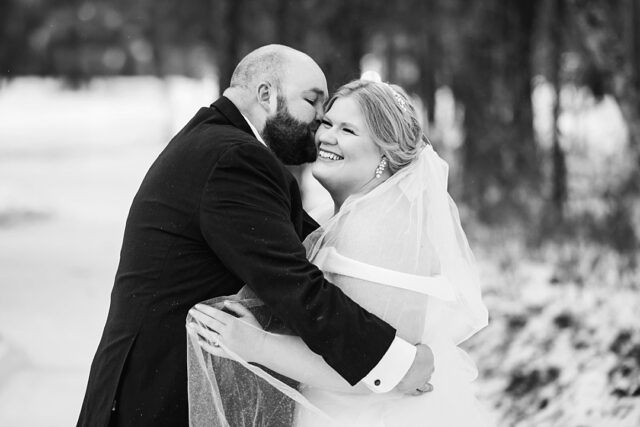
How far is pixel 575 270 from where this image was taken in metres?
7.69

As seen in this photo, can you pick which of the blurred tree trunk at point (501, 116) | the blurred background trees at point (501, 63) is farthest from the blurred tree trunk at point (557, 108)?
the blurred tree trunk at point (501, 116)

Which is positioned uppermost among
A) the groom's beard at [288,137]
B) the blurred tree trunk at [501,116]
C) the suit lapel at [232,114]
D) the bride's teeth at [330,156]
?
the suit lapel at [232,114]

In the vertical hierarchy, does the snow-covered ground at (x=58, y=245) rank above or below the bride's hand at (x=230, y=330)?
below

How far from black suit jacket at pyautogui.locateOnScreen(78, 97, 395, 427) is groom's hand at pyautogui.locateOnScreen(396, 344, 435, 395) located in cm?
16

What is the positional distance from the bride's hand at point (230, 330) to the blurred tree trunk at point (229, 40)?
19.0 feet

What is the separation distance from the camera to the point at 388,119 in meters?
2.79

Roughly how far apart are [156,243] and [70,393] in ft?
13.1

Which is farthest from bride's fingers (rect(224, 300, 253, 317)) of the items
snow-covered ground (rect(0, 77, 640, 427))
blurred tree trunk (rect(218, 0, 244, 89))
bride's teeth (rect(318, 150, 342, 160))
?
blurred tree trunk (rect(218, 0, 244, 89))

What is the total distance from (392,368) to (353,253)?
1.21 ft

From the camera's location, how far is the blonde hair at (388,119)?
9.13 feet

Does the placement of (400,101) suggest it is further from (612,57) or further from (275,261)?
(612,57)

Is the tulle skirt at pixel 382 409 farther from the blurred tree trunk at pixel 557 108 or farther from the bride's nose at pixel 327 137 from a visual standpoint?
the blurred tree trunk at pixel 557 108

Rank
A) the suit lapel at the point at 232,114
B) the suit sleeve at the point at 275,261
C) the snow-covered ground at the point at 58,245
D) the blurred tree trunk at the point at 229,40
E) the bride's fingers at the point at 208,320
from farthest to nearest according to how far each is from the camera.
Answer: the blurred tree trunk at the point at 229,40 → the snow-covered ground at the point at 58,245 → the suit lapel at the point at 232,114 → the bride's fingers at the point at 208,320 → the suit sleeve at the point at 275,261

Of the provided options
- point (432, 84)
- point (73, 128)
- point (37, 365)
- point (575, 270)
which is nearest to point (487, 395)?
point (575, 270)
